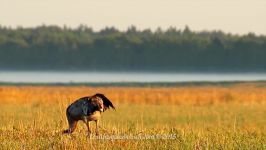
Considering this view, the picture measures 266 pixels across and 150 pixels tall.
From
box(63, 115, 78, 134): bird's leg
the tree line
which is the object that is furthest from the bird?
the tree line

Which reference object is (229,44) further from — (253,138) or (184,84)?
(253,138)

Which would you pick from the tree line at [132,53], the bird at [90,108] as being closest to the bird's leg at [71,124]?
the bird at [90,108]

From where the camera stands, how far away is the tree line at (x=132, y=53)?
9094 cm

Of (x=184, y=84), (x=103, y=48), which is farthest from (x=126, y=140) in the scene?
(x=103, y=48)

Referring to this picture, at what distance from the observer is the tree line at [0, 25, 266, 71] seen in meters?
90.9

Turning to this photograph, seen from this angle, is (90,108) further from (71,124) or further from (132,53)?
(132,53)

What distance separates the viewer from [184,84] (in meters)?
61.3

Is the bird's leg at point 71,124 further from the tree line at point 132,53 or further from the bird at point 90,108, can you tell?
the tree line at point 132,53

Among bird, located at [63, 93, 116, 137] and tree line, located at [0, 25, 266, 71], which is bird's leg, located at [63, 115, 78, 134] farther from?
tree line, located at [0, 25, 266, 71]

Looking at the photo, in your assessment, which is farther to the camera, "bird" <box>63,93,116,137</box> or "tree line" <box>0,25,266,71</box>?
"tree line" <box>0,25,266,71</box>

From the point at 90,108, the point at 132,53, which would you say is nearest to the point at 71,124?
the point at 90,108

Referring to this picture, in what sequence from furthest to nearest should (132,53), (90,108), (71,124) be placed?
(132,53) < (71,124) < (90,108)

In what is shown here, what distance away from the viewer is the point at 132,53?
96.9m

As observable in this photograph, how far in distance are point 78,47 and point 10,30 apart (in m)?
18.7
